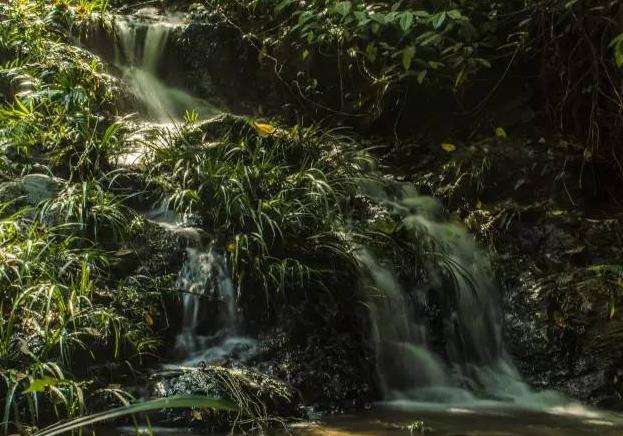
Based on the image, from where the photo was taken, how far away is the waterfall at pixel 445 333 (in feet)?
13.4

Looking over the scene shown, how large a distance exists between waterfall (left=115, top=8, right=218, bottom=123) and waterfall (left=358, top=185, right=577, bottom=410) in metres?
2.80

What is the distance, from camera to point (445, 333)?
4.56m

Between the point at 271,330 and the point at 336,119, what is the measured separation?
327 cm

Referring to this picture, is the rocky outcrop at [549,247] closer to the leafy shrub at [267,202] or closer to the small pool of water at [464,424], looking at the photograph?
the small pool of water at [464,424]

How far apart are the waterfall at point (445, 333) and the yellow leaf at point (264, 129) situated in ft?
4.75

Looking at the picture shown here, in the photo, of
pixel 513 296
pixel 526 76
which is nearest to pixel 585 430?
pixel 513 296

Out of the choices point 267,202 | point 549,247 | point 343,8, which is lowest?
point 549,247

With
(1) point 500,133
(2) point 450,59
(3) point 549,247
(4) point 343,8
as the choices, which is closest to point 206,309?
(4) point 343,8

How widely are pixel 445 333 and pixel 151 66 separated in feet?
14.6

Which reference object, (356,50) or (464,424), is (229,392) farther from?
(356,50)

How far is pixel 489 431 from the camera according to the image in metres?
3.20

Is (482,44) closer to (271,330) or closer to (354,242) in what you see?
(354,242)

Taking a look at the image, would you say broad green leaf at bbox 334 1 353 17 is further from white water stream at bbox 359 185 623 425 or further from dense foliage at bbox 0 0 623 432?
white water stream at bbox 359 185 623 425

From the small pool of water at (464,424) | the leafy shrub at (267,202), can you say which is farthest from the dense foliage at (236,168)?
the small pool of water at (464,424)
